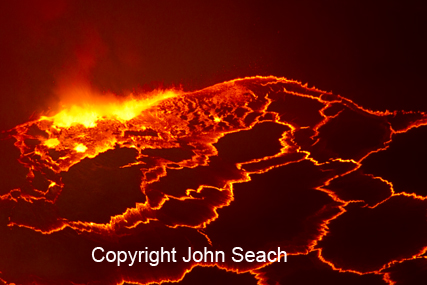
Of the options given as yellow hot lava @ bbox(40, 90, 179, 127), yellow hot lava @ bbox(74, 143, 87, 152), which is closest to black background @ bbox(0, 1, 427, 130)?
yellow hot lava @ bbox(40, 90, 179, 127)

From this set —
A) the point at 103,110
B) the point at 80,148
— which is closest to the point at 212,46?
the point at 103,110

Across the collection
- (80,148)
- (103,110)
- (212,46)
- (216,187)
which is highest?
(212,46)

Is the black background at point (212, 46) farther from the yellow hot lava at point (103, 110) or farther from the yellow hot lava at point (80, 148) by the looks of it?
the yellow hot lava at point (80, 148)

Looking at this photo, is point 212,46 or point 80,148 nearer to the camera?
point 212,46

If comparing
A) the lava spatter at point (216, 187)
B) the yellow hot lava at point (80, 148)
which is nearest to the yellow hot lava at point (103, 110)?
the lava spatter at point (216, 187)

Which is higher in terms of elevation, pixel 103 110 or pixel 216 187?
pixel 103 110

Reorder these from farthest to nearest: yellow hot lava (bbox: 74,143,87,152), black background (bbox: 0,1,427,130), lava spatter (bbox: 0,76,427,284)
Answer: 1. yellow hot lava (bbox: 74,143,87,152)
2. lava spatter (bbox: 0,76,427,284)
3. black background (bbox: 0,1,427,130)

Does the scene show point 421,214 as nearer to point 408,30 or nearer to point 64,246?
point 408,30

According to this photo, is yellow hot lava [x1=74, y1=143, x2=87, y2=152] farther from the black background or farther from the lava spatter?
the black background

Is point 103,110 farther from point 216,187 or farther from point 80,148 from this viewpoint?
point 216,187

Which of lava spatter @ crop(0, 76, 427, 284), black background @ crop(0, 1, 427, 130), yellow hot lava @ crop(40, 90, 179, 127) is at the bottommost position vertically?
lava spatter @ crop(0, 76, 427, 284)
